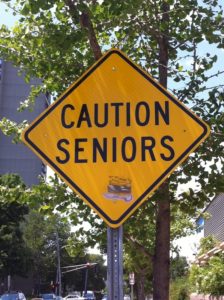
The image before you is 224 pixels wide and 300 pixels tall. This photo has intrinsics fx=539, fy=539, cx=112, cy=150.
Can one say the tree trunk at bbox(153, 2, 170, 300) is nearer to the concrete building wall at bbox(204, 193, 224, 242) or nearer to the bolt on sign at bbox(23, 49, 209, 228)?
the bolt on sign at bbox(23, 49, 209, 228)

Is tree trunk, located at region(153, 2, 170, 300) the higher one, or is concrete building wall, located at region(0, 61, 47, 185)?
concrete building wall, located at region(0, 61, 47, 185)

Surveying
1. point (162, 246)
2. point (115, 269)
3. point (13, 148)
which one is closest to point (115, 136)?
point (115, 269)

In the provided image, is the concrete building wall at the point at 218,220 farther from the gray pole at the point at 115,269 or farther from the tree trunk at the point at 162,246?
the gray pole at the point at 115,269

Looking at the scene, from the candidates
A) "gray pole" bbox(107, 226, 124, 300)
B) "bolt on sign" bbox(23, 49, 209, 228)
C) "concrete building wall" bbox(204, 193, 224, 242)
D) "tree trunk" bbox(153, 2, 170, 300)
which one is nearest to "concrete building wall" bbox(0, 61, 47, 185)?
"concrete building wall" bbox(204, 193, 224, 242)

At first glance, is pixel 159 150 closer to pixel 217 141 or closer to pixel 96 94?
pixel 96 94

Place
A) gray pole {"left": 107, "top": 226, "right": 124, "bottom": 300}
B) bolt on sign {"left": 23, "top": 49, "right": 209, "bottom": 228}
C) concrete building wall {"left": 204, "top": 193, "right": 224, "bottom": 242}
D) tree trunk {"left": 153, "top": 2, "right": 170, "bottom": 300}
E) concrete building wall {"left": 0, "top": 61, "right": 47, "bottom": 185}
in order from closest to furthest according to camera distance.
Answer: gray pole {"left": 107, "top": 226, "right": 124, "bottom": 300} < bolt on sign {"left": 23, "top": 49, "right": 209, "bottom": 228} < tree trunk {"left": 153, "top": 2, "right": 170, "bottom": 300} < concrete building wall {"left": 204, "top": 193, "right": 224, "bottom": 242} < concrete building wall {"left": 0, "top": 61, "right": 47, "bottom": 185}

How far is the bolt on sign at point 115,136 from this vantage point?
382cm

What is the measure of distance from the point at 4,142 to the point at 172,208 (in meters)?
112

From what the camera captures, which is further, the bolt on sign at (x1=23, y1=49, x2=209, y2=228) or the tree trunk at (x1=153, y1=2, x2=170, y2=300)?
the tree trunk at (x1=153, y1=2, x2=170, y2=300)

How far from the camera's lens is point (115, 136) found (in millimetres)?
3980

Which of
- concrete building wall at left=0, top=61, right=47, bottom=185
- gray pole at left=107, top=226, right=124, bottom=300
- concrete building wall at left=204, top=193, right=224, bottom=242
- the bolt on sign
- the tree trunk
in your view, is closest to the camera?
gray pole at left=107, top=226, right=124, bottom=300

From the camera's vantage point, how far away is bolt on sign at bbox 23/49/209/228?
12.5 ft

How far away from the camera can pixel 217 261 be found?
88.8 ft

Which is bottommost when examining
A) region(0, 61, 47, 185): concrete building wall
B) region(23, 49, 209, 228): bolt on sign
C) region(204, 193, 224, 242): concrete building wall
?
region(23, 49, 209, 228): bolt on sign
